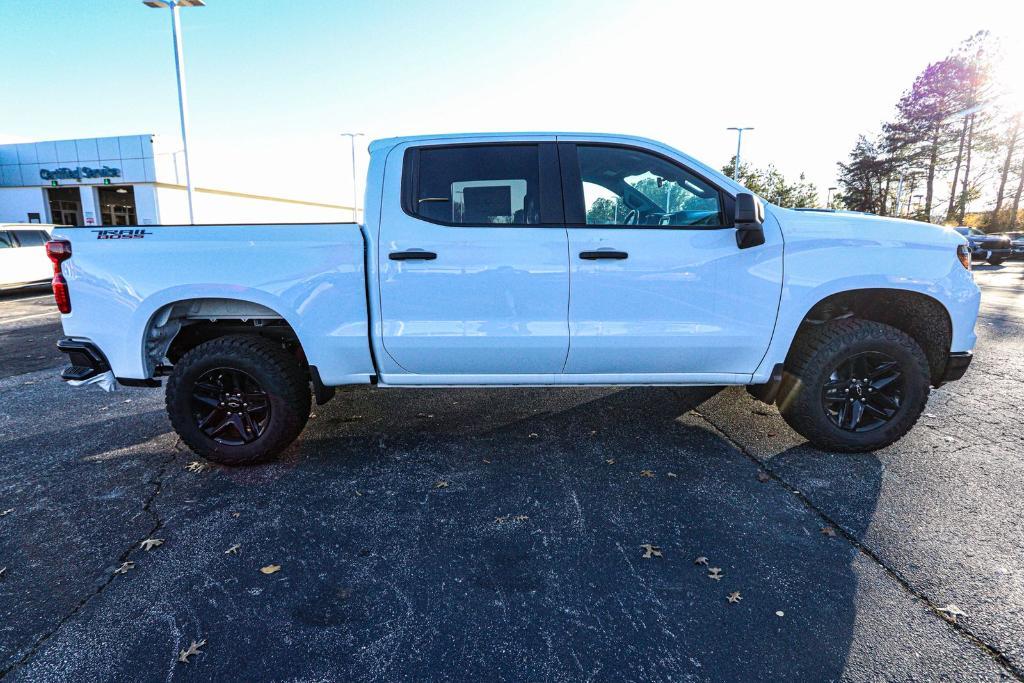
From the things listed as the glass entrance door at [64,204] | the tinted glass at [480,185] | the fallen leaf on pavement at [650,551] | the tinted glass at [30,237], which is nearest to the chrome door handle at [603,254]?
the tinted glass at [480,185]

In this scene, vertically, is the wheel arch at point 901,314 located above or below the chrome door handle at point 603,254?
below

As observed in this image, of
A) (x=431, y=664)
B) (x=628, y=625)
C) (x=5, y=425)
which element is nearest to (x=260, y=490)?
(x=431, y=664)

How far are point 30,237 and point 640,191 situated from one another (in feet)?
47.7

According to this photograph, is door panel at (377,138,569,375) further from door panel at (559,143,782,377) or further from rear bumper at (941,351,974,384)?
rear bumper at (941,351,974,384)

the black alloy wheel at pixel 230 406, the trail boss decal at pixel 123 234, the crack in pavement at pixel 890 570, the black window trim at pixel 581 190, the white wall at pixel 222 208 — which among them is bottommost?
the crack in pavement at pixel 890 570

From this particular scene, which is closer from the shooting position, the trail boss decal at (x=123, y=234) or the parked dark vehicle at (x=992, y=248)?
the trail boss decal at (x=123, y=234)

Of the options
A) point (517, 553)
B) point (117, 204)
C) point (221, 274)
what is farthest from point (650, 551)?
point (117, 204)

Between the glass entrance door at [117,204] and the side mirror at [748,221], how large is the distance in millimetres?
38311

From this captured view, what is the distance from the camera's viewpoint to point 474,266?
320 cm

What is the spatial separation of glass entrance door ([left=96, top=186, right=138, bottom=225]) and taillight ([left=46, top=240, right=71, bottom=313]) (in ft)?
118

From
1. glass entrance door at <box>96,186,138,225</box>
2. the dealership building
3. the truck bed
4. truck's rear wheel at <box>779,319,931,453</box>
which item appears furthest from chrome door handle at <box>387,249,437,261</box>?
glass entrance door at <box>96,186,138,225</box>

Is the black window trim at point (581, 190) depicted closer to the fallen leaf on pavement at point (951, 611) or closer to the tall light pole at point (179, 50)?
the fallen leaf on pavement at point (951, 611)

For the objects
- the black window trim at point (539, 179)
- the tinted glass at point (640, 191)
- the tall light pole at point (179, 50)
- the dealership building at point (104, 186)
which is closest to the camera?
the black window trim at point (539, 179)

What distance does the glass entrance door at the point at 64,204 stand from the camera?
35188 millimetres
